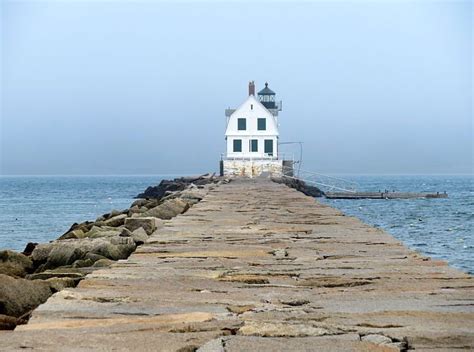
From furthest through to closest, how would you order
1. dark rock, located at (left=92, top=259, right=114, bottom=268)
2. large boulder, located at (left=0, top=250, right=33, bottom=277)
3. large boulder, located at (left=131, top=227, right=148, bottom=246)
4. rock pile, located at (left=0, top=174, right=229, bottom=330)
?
large boulder, located at (left=131, top=227, right=148, bottom=246)
large boulder, located at (left=0, top=250, right=33, bottom=277)
dark rock, located at (left=92, top=259, right=114, bottom=268)
rock pile, located at (left=0, top=174, right=229, bottom=330)

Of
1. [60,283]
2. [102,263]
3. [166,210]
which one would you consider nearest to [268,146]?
[166,210]

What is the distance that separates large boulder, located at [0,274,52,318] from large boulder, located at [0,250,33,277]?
241 centimetres

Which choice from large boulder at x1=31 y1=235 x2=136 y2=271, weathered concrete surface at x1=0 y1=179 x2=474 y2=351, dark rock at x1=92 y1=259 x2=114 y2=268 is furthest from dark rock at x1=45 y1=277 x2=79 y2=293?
large boulder at x1=31 y1=235 x2=136 y2=271

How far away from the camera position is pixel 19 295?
4406 mm

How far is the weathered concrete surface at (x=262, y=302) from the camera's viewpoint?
9.97 feet

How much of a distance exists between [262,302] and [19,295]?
1.38 m

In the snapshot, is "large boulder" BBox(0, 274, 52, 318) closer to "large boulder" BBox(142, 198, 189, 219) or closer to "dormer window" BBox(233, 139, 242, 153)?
"large boulder" BBox(142, 198, 189, 219)

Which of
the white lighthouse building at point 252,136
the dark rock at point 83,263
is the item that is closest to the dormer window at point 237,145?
the white lighthouse building at point 252,136

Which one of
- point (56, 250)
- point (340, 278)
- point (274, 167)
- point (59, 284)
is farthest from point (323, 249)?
point (274, 167)

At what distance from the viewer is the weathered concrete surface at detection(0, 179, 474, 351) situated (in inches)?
120

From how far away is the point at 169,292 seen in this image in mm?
4113

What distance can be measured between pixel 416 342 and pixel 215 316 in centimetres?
89

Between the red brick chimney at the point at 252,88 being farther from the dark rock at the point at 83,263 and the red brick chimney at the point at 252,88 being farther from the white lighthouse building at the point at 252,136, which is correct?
the dark rock at the point at 83,263

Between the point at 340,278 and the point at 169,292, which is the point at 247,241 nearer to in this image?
the point at 340,278
